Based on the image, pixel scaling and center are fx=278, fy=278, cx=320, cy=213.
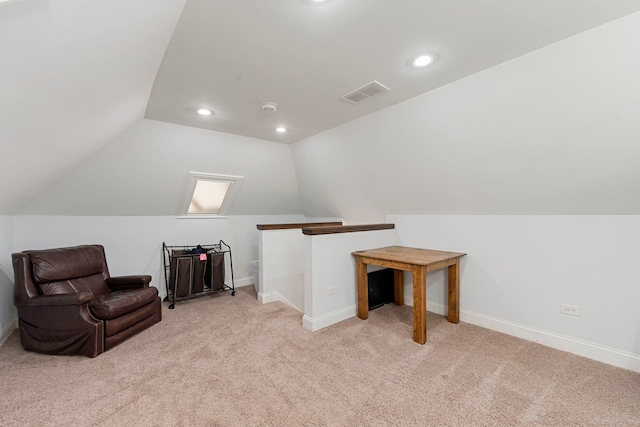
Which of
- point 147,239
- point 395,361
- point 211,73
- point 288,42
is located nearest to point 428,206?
point 395,361

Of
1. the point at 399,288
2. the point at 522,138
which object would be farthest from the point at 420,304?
the point at 522,138

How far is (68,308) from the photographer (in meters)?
2.47

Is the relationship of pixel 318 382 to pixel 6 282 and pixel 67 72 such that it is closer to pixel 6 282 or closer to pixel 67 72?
pixel 67 72

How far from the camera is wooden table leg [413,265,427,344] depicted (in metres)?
2.62

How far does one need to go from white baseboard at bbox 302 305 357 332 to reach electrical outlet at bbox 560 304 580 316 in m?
1.99

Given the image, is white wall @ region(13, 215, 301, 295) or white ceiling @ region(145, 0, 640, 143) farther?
white wall @ region(13, 215, 301, 295)

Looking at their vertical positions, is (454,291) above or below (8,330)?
above

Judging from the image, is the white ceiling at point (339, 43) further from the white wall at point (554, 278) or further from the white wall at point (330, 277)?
the white wall at point (554, 278)

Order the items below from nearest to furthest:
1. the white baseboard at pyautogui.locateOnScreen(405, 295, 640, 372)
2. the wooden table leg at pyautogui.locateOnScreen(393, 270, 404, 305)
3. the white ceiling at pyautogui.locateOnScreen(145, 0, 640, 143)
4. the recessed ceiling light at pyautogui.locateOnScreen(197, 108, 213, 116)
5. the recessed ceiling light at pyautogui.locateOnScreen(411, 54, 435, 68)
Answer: the white ceiling at pyautogui.locateOnScreen(145, 0, 640, 143)
the recessed ceiling light at pyautogui.locateOnScreen(411, 54, 435, 68)
the white baseboard at pyautogui.locateOnScreen(405, 295, 640, 372)
the recessed ceiling light at pyautogui.locateOnScreen(197, 108, 213, 116)
the wooden table leg at pyautogui.locateOnScreen(393, 270, 404, 305)

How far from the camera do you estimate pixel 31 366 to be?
2.32 meters

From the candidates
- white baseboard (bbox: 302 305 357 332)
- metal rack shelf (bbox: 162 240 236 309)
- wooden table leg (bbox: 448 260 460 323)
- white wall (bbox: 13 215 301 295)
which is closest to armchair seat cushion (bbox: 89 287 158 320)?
metal rack shelf (bbox: 162 240 236 309)

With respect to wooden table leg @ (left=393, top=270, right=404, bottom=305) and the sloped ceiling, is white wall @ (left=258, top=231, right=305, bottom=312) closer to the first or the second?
wooden table leg @ (left=393, top=270, right=404, bottom=305)

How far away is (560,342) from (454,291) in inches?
37.3

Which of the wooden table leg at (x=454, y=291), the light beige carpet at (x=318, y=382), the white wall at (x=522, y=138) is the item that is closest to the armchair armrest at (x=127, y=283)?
the light beige carpet at (x=318, y=382)
